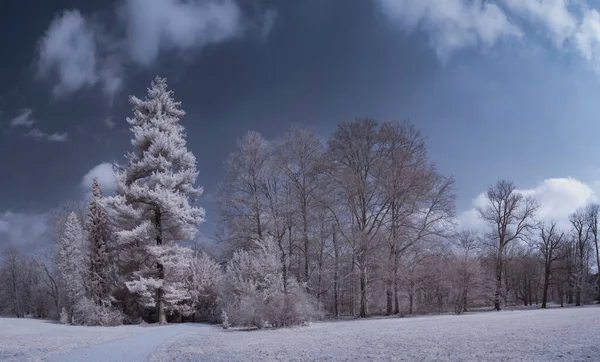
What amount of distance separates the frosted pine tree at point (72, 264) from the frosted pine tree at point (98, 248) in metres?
1.42

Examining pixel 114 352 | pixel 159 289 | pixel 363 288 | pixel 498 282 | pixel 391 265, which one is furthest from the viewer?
pixel 498 282

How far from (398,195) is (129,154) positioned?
20.8 meters

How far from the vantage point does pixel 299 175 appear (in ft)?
105

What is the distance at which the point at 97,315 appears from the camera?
88.1 feet

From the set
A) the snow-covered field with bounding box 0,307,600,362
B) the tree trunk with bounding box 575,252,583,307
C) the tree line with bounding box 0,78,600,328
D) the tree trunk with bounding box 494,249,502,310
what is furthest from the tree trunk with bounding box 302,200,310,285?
the tree trunk with bounding box 575,252,583,307

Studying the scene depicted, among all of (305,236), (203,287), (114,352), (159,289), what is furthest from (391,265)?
(114,352)

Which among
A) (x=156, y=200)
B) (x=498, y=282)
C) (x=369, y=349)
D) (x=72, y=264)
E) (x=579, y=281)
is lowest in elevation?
(x=579, y=281)

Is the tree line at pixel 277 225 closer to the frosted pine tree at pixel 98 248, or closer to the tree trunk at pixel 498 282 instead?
the frosted pine tree at pixel 98 248

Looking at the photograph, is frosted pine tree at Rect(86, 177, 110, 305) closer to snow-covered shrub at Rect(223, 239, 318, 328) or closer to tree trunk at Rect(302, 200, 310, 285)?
snow-covered shrub at Rect(223, 239, 318, 328)

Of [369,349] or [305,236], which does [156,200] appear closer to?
[305,236]

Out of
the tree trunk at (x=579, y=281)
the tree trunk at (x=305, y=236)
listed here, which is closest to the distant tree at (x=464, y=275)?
the tree trunk at (x=305, y=236)

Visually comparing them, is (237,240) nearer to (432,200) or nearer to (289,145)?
(289,145)

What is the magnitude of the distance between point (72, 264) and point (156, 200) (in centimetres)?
1448

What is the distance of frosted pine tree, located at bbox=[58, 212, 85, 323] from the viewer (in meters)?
30.8
